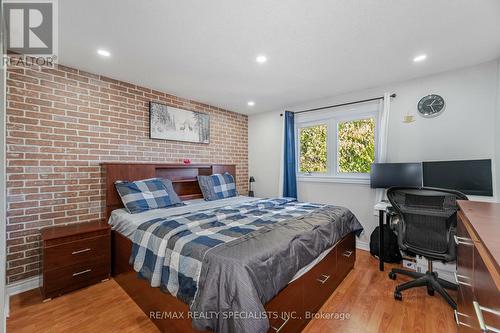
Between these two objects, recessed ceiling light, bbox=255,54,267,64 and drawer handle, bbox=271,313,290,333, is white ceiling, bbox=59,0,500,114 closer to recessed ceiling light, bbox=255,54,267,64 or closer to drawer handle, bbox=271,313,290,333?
recessed ceiling light, bbox=255,54,267,64

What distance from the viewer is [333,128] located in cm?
369

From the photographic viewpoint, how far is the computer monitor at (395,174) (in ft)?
8.79

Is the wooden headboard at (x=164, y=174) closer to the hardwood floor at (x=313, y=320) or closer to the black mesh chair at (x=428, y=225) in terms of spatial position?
the hardwood floor at (x=313, y=320)

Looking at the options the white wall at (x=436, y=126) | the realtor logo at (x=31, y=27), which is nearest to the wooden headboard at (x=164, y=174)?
the realtor logo at (x=31, y=27)

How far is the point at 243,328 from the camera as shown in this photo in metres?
1.06

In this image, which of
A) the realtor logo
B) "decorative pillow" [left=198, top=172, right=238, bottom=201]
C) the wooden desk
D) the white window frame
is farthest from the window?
the realtor logo

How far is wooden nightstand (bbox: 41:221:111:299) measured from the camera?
6.56 ft

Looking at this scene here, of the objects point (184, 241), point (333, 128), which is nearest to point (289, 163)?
point (333, 128)

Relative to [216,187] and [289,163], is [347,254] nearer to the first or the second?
[289,163]

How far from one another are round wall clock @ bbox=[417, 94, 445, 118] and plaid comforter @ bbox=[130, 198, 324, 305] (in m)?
2.04

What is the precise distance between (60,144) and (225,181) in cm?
212

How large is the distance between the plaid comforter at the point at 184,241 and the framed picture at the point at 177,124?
1.66 meters

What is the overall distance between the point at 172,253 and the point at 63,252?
4.56ft

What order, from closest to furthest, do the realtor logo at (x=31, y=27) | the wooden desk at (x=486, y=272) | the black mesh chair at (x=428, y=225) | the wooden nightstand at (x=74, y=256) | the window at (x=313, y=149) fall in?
1. the wooden desk at (x=486, y=272)
2. the realtor logo at (x=31, y=27)
3. the black mesh chair at (x=428, y=225)
4. the wooden nightstand at (x=74, y=256)
5. the window at (x=313, y=149)
